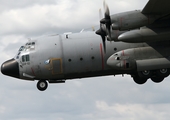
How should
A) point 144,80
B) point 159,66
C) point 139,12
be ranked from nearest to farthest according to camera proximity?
1. point 139,12
2. point 159,66
3. point 144,80

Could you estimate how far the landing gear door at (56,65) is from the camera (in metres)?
44.8

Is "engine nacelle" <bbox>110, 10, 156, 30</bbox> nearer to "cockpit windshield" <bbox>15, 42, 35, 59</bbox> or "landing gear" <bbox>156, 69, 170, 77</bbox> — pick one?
"landing gear" <bbox>156, 69, 170, 77</bbox>

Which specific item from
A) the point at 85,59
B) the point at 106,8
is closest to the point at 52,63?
the point at 85,59

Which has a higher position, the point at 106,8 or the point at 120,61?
the point at 106,8

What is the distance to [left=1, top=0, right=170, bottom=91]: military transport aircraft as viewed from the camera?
44.1 metres

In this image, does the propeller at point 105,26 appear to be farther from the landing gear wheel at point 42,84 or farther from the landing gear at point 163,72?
the landing gear wheel at point 42,84

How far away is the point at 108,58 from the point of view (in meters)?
44.6

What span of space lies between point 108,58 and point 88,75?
7.13ft

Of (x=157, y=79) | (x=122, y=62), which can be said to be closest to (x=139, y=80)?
(x=157, y=79)

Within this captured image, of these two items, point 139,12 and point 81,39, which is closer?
point 139,12

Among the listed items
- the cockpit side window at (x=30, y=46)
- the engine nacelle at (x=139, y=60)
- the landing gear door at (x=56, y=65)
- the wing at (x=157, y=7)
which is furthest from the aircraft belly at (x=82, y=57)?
the wing at (x=157, y=7)

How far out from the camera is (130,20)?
1591 inches

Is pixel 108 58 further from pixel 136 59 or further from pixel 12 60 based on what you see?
pixel 12 60

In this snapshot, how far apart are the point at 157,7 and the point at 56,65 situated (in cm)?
922
